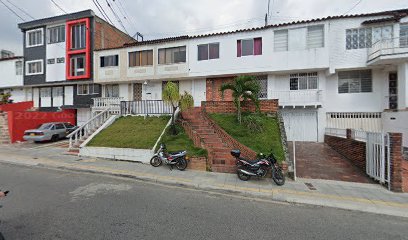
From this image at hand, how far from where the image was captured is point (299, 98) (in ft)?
51.2

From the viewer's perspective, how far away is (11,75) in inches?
931

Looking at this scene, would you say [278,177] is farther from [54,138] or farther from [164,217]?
[54,138]

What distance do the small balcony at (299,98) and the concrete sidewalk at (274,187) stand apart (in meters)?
A: 8.60

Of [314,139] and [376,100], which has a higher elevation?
[376,100]

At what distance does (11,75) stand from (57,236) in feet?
94.6

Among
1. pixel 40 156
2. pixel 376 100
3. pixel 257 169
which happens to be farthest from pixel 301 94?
pixel 40 156

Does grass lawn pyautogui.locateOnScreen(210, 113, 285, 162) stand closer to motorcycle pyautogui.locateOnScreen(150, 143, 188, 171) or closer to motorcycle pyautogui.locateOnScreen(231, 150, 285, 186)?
motorcycle pyautogui.locateOnScreen(231, 150, 285, 186)

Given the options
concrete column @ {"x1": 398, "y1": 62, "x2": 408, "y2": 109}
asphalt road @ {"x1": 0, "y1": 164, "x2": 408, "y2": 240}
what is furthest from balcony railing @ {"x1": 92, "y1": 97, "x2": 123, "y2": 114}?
concrete column @ {"x1": 398, "y1": 62, "x2": 408, "y2": 109}

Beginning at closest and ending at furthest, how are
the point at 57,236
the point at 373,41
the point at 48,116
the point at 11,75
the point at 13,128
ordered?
1. the point at 57,236
2. the point at 373,41
3. the point at 13,128
4. the point at 48,116
5. the point at 11,75

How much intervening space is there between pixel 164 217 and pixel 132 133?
8163 mm

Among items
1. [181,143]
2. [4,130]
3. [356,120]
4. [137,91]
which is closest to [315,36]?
[356,120]

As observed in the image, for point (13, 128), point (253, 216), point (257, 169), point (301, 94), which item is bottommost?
point (253, 216)

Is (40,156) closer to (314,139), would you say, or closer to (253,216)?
(253,216)

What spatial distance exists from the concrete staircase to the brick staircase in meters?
15.5
